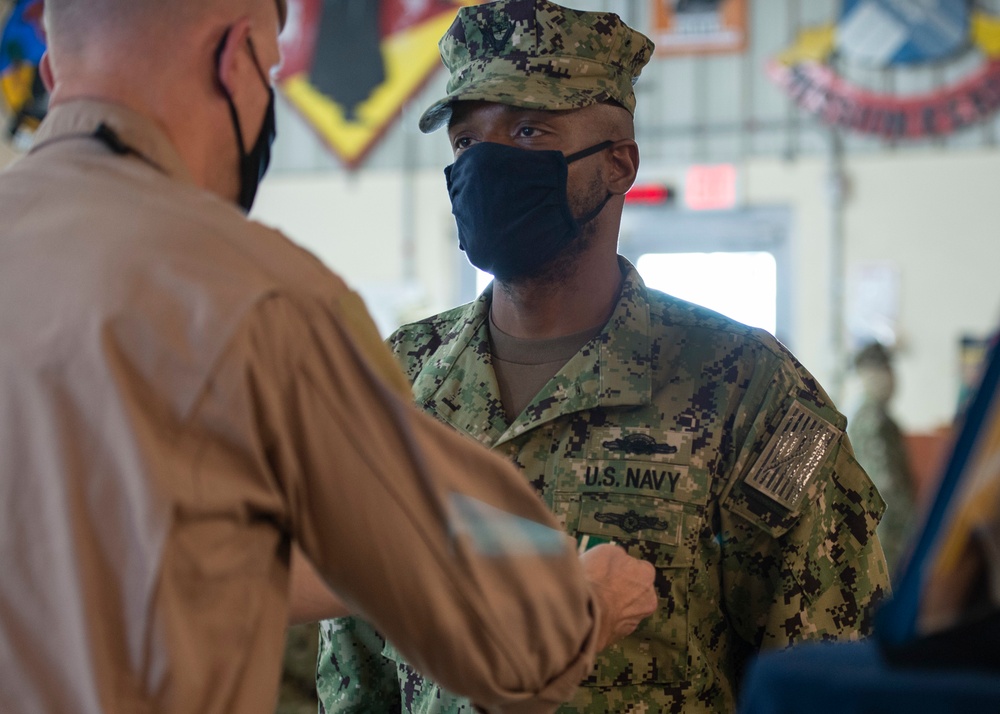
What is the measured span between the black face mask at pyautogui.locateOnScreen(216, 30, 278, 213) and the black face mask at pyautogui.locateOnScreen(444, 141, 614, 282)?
73cm

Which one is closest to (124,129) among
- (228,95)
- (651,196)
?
(228,95)

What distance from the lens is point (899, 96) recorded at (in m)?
7.97

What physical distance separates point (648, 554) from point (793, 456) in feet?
0.89

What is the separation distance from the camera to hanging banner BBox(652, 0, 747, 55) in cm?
830

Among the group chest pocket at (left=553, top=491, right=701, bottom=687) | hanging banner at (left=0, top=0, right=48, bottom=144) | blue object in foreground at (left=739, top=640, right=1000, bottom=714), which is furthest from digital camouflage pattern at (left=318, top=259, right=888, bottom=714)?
hanging banner at (left=0, top=0, right=48, bottom=144)

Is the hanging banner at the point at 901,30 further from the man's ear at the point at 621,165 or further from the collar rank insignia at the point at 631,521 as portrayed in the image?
the collar rank insignia at the point at 631,521

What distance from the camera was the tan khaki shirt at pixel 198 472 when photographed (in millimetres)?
930

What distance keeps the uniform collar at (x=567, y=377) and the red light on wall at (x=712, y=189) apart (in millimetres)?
6421

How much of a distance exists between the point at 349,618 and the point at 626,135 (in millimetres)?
982

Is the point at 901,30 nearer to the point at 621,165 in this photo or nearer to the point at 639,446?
the point at 621,165

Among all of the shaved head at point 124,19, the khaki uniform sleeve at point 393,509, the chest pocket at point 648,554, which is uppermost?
the shaved head at point 124,19

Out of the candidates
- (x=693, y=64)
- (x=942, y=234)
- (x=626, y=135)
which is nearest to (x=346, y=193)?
(x=693, y=64)

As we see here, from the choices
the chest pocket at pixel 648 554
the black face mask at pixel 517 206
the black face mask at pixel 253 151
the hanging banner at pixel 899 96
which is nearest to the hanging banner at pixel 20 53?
the black face mask at pixel 517 206

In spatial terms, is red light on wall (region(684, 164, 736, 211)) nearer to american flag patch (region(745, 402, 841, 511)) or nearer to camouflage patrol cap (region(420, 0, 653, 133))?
camouflage patrol cap (region(420, 0, 653, 133))
